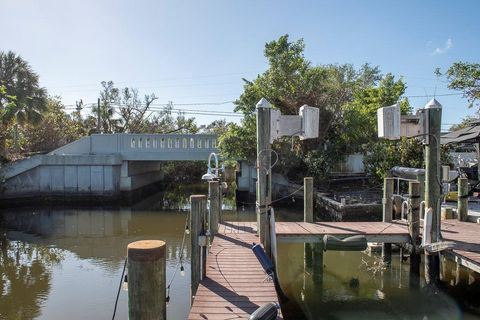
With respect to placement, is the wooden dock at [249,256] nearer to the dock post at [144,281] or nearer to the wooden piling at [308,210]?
the wooden piling at [308,210]

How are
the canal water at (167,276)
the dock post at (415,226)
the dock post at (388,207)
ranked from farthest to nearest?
the dock post at (388,207) → the dock post at (415,226) → the canal water at (167,276)

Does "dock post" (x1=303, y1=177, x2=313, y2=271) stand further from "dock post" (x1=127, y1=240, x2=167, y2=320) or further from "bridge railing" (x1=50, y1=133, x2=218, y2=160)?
"bridge railing" (x1=50, y1=133, x2=218, y2=160)

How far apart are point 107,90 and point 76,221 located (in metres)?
20.8

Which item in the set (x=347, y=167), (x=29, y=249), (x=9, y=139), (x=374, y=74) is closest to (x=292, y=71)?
(x=347, y=167)

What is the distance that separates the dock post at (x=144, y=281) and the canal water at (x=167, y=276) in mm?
2564

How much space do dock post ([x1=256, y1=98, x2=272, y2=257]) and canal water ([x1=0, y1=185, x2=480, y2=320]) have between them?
152 cm

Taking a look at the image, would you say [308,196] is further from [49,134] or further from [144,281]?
[49,134]

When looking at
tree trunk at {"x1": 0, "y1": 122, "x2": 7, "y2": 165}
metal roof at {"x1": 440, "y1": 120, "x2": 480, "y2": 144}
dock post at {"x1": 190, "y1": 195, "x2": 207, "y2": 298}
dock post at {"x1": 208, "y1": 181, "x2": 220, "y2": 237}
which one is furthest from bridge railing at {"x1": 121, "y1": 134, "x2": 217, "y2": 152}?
dock post at {"x1": 190, "y1": 195, "x2": 207, "y2": 298}

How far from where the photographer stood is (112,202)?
21062 millimetres

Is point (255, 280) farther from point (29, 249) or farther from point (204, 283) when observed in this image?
point (29, 249)

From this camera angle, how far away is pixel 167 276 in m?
8.97

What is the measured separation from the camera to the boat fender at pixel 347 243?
22.3ft

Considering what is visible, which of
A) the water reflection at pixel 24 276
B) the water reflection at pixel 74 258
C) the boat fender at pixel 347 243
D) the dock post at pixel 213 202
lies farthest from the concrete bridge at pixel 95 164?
the boat fender at pixel 347 243

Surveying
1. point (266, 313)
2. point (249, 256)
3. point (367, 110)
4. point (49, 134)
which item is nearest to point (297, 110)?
point (367, 110)
